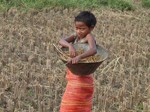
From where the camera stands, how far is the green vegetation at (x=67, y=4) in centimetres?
874

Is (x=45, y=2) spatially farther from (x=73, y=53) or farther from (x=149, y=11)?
(x=73, y=53)

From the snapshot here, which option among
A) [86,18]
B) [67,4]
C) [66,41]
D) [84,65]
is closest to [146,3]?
[67,4]

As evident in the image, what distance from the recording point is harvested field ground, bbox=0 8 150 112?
4559 mm

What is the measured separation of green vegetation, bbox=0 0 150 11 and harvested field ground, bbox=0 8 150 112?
29cm

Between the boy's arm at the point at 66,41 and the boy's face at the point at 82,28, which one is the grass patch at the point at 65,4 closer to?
the boy's arm at the point at 66,41

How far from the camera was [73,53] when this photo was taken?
3303 mm

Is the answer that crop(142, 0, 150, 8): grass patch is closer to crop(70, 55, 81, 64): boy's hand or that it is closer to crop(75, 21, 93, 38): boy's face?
crop(75, 21, 93, 38): boy's face

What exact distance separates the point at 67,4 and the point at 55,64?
12.6 feet

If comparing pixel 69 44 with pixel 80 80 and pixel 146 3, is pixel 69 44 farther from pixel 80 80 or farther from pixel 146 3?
pixel 146 3

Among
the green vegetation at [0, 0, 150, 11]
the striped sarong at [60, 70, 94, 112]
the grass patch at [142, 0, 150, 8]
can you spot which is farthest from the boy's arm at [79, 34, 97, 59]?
the grass patch at [142, 0, 150, 8]

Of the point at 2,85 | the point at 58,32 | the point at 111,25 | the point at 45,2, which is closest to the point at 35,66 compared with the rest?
the point at 2,85

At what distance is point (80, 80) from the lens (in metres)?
3.38

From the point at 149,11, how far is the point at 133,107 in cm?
554

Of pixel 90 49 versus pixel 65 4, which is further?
pixel 65 4
